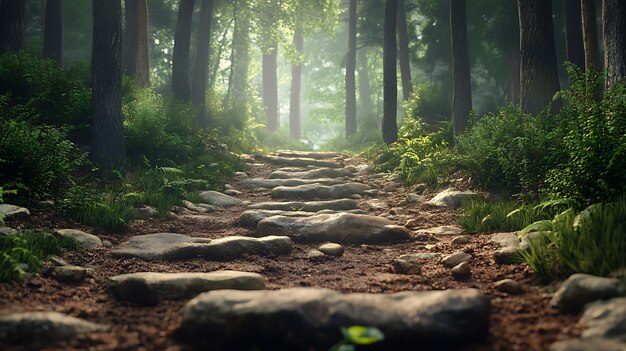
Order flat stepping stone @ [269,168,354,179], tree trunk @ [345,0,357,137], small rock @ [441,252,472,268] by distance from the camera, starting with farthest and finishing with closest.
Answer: tree trunk @ [345,0,357,137], flat stepping stone @ [269,168,354,179], small rock @ [441,252,472,268]

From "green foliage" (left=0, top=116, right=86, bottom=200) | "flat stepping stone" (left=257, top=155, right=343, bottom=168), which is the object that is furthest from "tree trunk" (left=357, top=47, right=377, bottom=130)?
"green foliage" (left=0, top=116, right=86, bottom=200)

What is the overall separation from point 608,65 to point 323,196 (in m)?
5.40

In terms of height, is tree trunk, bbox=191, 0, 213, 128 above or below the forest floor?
above

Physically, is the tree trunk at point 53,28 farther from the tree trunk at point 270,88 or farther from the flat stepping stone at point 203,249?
the tree trunk at point 270,88

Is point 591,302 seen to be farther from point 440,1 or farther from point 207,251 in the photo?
point 440,1

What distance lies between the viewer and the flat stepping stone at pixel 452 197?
8320mm

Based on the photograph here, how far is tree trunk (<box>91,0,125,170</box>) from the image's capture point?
32.3 feet

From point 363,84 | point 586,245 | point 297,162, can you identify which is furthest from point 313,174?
point 363,84

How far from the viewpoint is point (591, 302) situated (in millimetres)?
3326

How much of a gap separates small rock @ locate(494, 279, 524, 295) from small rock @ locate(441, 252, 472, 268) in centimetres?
113

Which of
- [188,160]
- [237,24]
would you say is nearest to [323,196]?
[188,160]

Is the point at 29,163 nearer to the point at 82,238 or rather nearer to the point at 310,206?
the point at 82,238

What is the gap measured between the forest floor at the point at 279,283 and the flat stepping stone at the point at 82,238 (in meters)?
0.15

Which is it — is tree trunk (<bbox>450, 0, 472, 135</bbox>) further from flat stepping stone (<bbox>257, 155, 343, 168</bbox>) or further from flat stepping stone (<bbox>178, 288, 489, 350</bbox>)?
flat stepping stone (<bbox>178, 288, 489, 350</bbox>)
